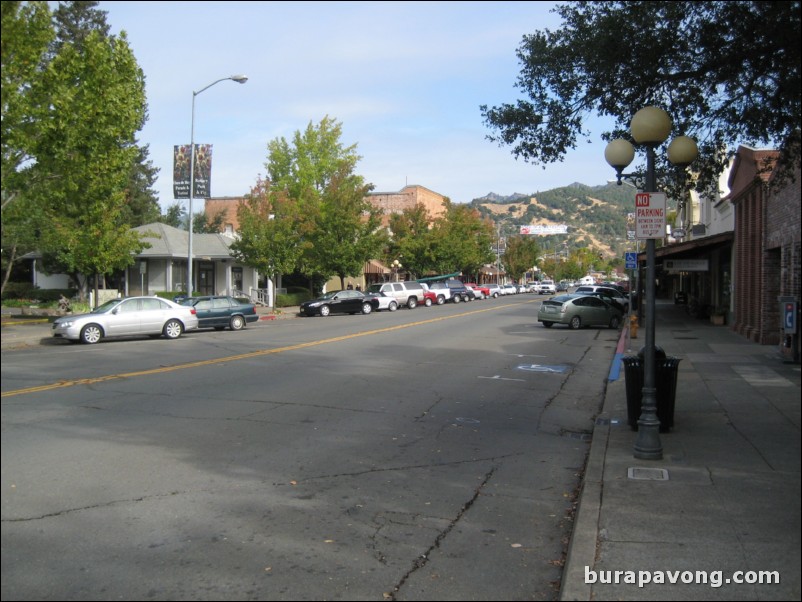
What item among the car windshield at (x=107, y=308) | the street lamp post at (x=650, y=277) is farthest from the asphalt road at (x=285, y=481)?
the car windshield at (x=107, y=308)

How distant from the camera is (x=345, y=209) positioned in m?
42.8

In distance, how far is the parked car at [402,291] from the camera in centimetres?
4384

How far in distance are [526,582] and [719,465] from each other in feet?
11.4

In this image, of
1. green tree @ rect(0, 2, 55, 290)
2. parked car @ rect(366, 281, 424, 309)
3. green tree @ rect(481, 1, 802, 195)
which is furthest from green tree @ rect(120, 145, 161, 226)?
green tree @ rect(0, 2, 55, 290)

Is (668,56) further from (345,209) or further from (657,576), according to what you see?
(345,209)

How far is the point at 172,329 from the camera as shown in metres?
22.5

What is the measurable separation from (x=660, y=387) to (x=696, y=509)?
11.1ft

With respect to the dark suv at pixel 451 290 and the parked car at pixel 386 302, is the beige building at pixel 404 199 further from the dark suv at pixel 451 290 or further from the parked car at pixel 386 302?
the parked car at pixel 386 302

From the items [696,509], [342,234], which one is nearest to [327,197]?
[342,234]

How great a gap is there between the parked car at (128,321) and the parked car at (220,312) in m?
2.46

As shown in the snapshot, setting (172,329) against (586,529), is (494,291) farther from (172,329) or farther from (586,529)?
(586,529)

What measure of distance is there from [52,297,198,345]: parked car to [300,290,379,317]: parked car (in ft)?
42.7

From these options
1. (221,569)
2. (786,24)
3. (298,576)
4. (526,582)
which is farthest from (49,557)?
(786,24)

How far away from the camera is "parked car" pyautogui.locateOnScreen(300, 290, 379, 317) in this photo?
119 ft
